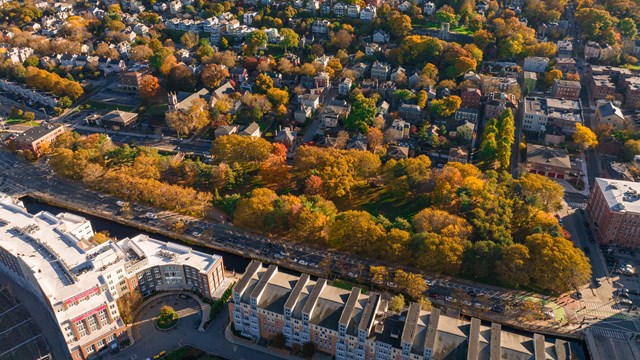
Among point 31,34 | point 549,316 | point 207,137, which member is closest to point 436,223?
point 549,316

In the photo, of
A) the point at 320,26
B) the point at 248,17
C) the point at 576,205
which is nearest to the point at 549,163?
the point at 576,205

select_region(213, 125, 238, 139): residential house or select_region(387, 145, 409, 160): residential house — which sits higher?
select_region(213, 125, 238, 139): residential house

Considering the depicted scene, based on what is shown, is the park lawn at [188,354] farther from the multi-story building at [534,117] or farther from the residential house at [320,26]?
the residential house at [320,26]

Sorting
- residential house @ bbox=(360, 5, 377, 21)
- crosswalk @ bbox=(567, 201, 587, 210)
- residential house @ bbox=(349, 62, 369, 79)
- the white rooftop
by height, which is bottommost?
crosswalk @ bbox=(567, 201, 587, 210)

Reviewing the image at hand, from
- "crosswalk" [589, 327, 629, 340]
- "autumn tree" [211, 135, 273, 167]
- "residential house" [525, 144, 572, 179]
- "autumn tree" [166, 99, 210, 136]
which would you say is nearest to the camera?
"crosswalk" [589, 327, 629, 340]

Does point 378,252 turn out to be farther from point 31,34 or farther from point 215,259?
point 31,34

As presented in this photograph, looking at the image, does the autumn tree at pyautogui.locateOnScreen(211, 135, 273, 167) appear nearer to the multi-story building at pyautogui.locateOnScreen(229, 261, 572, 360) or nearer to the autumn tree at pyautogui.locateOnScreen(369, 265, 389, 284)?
the multi-story building at pyautogui.locateOnScreen(229, 261, 572, 360)

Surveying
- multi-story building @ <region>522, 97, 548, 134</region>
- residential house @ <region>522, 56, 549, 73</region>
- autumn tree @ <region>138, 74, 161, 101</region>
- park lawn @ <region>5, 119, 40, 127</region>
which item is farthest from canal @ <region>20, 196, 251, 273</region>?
residential house @ <region>522, 56, 549, 73</region>
